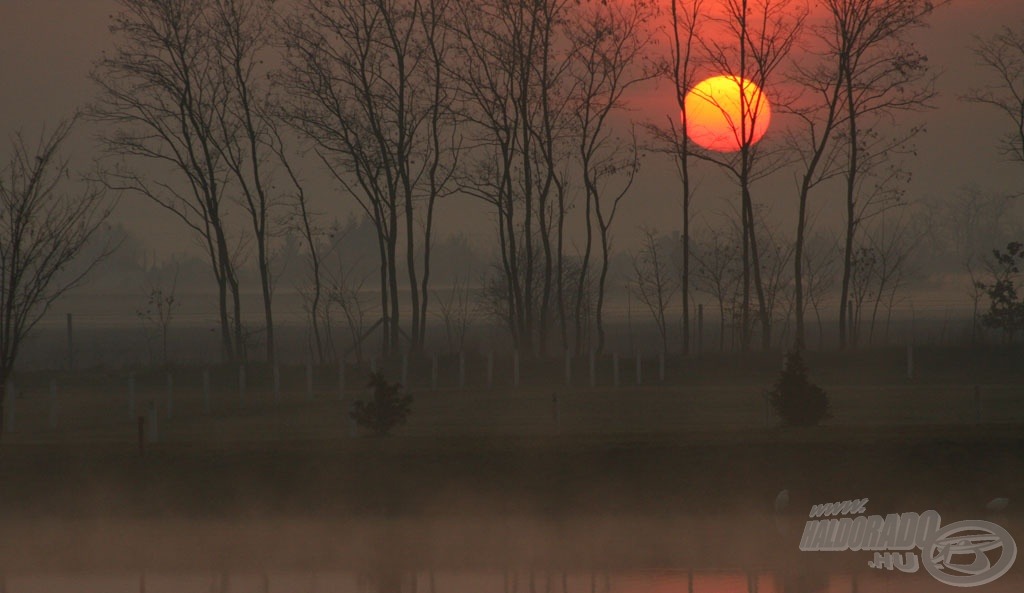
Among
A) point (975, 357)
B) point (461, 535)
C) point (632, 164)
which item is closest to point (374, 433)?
point (461, 535)

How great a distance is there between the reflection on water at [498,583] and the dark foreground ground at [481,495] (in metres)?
0.82

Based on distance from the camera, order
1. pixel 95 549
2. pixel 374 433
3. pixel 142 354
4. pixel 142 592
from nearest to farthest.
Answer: pixel 142 592 < pixel 95 549 < pixel 374 433 < pixel 142 354

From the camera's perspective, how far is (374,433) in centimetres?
2302

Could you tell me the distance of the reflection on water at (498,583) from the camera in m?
13.6

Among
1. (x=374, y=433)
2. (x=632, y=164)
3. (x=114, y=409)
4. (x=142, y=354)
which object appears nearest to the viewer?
(x=374, y=433)

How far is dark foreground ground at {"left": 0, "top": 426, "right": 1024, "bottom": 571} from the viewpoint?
16406 millimetres

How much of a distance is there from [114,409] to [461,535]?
70.6ft

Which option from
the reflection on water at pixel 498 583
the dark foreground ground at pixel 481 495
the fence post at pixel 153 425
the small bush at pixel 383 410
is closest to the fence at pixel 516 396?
the fence post at pixel 153 425

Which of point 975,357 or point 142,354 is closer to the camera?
point 975,357

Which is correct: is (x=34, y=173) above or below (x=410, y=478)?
above

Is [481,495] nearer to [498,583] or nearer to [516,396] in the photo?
[498,583]

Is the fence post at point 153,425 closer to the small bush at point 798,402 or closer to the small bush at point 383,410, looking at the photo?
the small bush at point 383,410

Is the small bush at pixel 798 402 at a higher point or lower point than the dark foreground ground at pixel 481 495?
higher

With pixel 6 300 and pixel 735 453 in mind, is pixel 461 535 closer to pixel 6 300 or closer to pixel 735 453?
pixel 735 453
